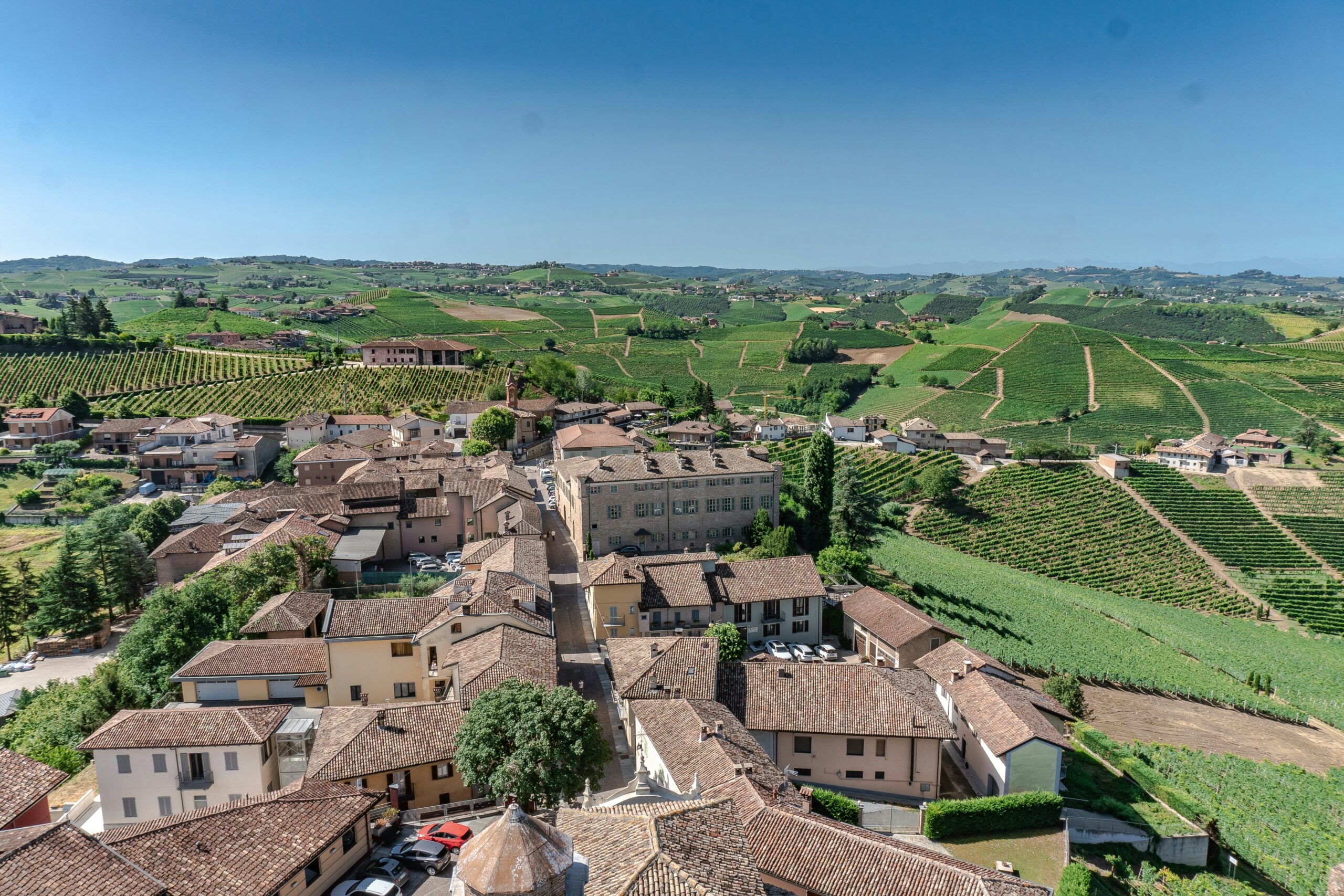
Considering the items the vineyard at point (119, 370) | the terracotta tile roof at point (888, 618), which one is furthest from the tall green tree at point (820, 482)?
the vineyard at point (119, 370)

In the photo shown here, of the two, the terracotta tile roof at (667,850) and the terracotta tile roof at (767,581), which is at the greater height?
the terracotta tile roof at (667,850)

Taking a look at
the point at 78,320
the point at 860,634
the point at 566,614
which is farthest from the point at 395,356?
the point at 860,634

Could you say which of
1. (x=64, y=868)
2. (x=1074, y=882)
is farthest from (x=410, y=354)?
(x=1074, y=882)

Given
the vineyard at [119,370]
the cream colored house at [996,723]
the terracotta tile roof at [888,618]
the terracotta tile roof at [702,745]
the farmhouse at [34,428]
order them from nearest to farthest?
1. the terracotta tile roof at [702,745]
2. the cream colored house at [996,723]
3. the terracotta tile roof at [888,618]
4. the farmhouse at [34,428]
5. the vineyard at [119,370]

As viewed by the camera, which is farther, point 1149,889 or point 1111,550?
point 1111,550

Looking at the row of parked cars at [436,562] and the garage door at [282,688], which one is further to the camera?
the row of parked cars at [436,562]

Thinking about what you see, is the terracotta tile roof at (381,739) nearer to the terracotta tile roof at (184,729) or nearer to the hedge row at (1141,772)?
the terracotta tile roof at (184,729)

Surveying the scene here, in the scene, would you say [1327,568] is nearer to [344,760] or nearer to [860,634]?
[860,634]
